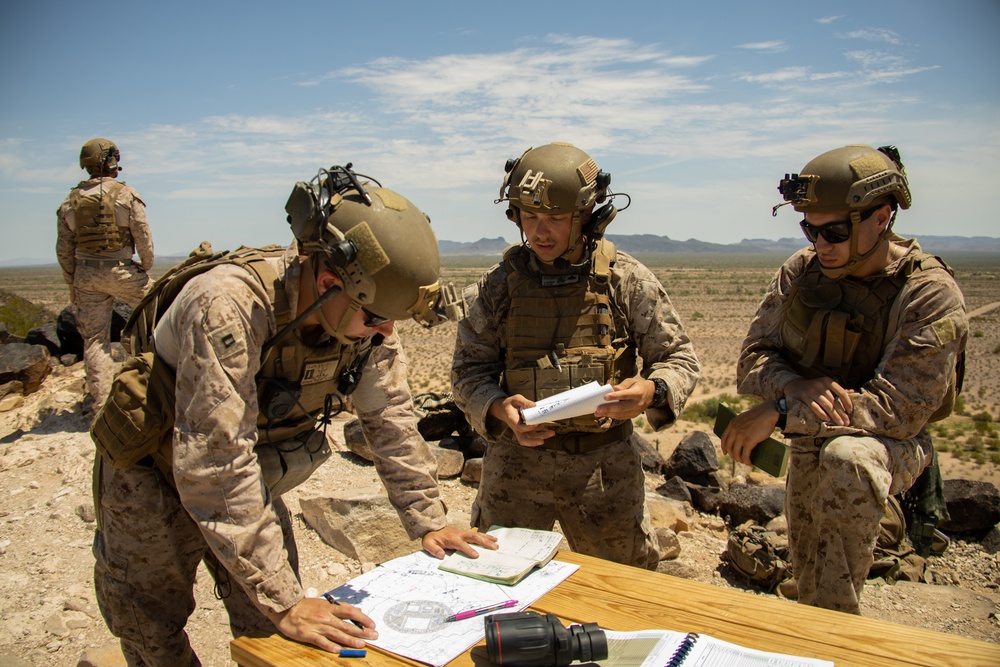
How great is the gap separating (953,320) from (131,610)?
3490 mm

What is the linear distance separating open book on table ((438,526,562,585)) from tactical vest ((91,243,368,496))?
0.74 meters

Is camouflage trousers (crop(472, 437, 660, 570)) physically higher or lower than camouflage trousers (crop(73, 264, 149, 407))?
lower

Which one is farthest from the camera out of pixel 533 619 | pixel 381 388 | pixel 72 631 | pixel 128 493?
pixel 72 631

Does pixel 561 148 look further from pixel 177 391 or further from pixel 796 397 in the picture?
pixel 177 391

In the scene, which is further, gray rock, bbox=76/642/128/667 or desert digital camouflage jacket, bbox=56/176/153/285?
desert digital camouflage jacket, bbox=56/176/153/285

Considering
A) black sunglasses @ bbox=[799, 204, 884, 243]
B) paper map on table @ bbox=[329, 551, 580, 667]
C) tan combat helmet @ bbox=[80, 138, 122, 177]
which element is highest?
tan combat helmet @ bbox=[80, 138, 122, 177]

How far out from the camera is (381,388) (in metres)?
3.07

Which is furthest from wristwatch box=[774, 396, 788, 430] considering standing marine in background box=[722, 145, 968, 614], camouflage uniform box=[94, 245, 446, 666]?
camouflage uniform box=[94, 245, 446, 666]

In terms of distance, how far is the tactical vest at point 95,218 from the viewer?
8.03 metres

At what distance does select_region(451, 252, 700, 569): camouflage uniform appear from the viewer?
11.7 ft

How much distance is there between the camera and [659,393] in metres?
3.41

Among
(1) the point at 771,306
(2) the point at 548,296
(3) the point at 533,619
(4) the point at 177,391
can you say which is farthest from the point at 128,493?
(1) the point at 771,306

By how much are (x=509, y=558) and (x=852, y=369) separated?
72.5 inches

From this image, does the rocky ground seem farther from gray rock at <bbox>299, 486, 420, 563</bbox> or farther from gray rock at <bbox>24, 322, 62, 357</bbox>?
gray rock at <bbox>24, 322, 62, 357</bbox>
